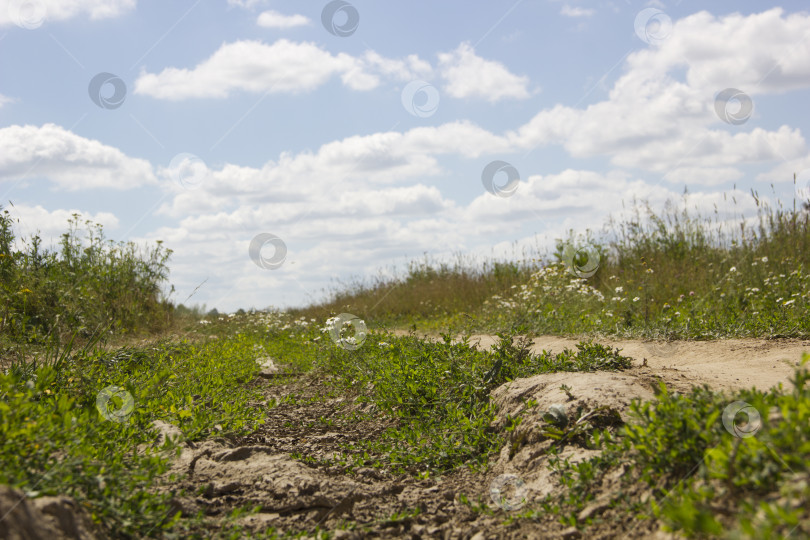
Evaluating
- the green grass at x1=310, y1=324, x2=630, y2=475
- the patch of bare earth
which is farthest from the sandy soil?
the green grass at x1=310, y1=324, x2=630, y2=475

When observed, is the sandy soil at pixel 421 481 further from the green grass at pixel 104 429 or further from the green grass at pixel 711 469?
the green grass at pixel 104 429

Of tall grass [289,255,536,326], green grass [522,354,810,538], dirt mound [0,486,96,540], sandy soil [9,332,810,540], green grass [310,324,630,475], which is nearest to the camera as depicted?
green grass [522,354,810,538]

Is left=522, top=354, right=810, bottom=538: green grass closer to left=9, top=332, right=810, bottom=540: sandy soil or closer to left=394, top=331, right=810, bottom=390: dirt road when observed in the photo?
left=9, top=332, right=810, bottom=540: sandy soil

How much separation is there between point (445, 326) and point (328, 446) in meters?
6.10

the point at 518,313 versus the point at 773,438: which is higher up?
the point at 518,313

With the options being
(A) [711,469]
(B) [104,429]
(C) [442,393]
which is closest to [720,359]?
(C) [442,393]

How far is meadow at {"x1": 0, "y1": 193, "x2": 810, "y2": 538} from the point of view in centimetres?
238

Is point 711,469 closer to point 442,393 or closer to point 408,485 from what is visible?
point 408,485

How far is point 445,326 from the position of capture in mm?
10500

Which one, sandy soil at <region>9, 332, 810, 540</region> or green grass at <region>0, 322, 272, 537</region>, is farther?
sandy soil at <region>9, 332, 810, 540</region>

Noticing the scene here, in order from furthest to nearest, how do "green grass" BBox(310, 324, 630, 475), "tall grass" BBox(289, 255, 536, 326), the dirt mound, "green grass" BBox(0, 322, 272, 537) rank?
1. "tall grass" BBox(289, 255, 536, 326)
2. "green grass" BBox(310, 324, 630, 475)
3. "green grass" BBox(0, 322, 272, 537)
4. the dirt mound

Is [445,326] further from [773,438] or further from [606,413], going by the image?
[773,438]

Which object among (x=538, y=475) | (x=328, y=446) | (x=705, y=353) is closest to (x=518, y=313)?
(x=705, y=353)

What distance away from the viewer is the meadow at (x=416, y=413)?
238 cm
